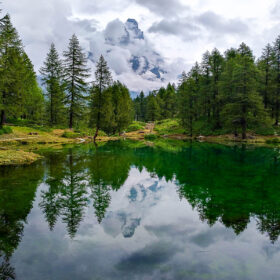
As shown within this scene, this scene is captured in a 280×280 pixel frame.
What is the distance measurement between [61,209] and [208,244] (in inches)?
241

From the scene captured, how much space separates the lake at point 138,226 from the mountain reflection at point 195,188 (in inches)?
2.1

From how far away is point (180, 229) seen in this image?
309 inches

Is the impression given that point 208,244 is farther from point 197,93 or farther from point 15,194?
point 197,93

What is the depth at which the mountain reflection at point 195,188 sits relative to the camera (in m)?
8.71

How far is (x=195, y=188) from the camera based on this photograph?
12492 millimetres

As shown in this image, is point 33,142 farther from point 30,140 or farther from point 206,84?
point 206,84

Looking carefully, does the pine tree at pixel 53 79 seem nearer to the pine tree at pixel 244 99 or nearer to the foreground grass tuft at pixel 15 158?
the foreground grass tuft at pixel 15 158

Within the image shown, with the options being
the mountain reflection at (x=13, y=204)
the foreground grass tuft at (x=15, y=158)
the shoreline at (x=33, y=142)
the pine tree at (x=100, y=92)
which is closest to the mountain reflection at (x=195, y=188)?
the mountain reflection at (x=13, y=204)

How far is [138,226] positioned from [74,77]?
42.4m

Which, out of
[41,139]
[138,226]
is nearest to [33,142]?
[41,139]

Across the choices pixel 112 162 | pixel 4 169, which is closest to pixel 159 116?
pixel 112 162

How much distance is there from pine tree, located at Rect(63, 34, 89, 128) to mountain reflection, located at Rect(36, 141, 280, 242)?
26913 millimetres

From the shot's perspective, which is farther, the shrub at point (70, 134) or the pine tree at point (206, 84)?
the pine tree at point (206, 84)

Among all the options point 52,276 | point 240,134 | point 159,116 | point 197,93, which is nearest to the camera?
point 52,276
